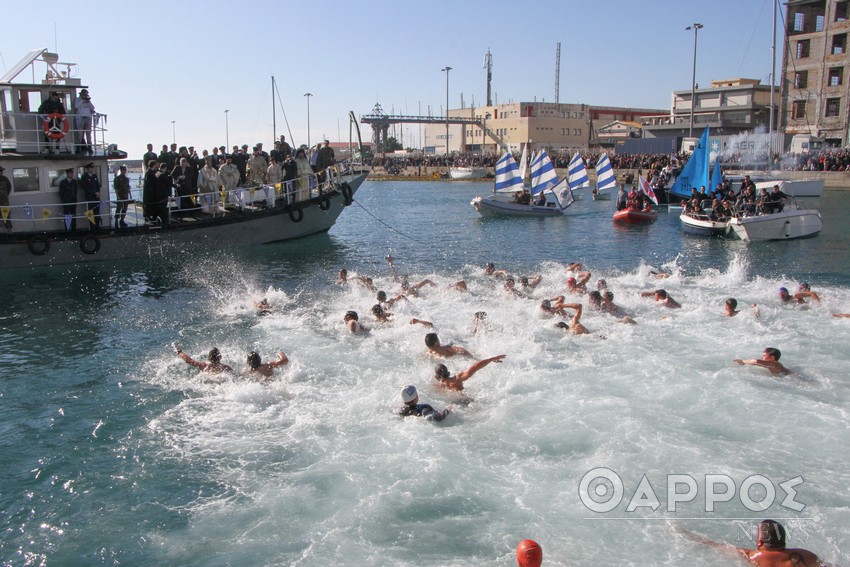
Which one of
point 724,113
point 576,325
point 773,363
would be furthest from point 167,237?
point 724,113

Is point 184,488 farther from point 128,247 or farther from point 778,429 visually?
point 128,247

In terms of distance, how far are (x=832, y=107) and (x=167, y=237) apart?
65186 millimetres

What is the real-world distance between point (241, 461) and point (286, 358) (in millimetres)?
3629

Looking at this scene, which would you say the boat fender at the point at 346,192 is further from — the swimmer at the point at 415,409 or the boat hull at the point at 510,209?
the swimmer at the point at 415,409

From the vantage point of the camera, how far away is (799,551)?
6.45 m

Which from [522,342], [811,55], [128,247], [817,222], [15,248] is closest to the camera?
[522,342]

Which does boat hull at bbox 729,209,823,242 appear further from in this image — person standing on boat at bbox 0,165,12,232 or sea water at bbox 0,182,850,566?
person standing on boat at bbox 0,165,12,232

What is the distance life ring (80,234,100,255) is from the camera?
71.2 ft

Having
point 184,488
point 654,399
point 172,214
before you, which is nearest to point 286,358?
point 184,488

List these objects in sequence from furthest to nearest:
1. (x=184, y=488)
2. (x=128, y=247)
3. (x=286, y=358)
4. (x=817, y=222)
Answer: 1. (x=817, y=222)
2. (x=128, y=247)
3. (x=286, y=358)
4. (x=184, y=488)

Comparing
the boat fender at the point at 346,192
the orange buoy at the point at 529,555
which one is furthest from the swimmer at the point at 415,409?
the boat fender at the point at 346,192

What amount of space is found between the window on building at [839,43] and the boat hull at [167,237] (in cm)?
5873

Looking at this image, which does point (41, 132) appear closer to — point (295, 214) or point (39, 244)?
point (39, 244)

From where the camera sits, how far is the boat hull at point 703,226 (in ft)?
97.6
